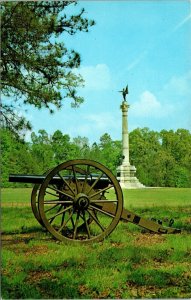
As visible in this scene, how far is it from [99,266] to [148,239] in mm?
1836

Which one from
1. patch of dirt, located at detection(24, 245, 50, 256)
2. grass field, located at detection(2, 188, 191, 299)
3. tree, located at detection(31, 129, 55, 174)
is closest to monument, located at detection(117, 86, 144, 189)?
tree, located at detection(31, 129, 55, 174)

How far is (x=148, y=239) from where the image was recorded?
22.9ft

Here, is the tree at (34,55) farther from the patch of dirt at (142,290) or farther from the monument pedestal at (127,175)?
the monument pedestal at (127,175)

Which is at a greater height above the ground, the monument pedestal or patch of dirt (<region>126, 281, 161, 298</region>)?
the monument pedestal

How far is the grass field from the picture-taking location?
4508 millimetres

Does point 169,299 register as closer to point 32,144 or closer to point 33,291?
point 33,291

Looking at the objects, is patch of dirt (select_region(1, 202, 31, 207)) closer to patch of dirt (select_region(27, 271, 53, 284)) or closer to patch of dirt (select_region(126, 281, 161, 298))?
patch of dirt (select_region(27, 271, 53, 284))

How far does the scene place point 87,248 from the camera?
619 cm

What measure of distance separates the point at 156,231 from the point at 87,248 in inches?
59.4

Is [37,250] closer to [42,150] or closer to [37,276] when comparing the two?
[37,276]

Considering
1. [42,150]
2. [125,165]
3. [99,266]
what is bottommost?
[99,266]

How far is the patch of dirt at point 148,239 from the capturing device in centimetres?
666

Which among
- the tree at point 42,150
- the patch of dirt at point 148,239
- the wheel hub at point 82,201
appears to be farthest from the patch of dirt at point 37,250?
the tree at point 42,150

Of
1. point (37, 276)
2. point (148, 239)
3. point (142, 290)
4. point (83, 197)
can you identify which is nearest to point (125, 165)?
point (148, 239)
